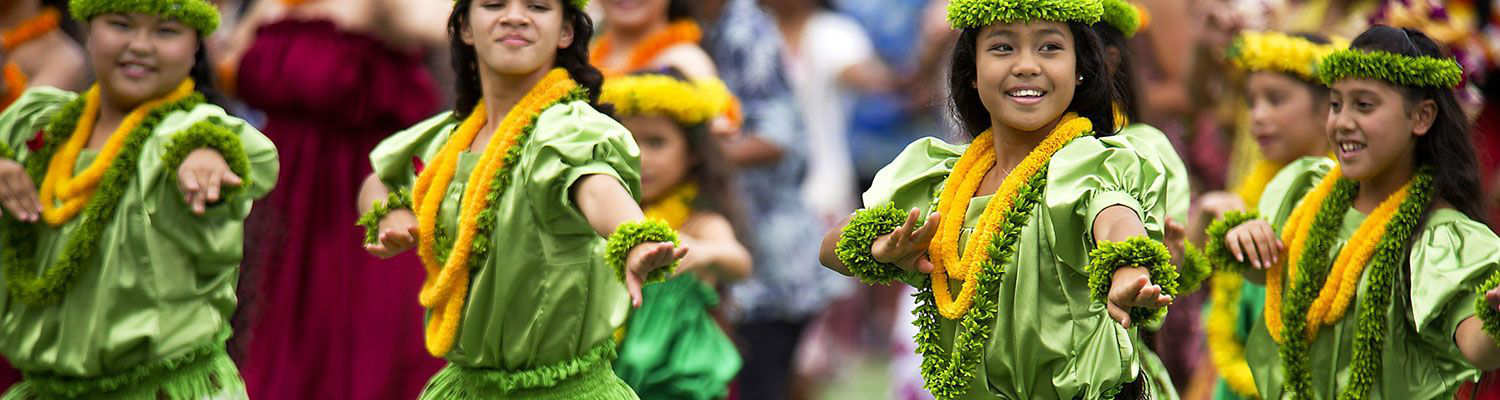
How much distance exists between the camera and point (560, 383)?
14.8 ft

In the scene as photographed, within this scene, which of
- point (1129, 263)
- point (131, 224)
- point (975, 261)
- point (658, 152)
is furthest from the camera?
point (658, 152)

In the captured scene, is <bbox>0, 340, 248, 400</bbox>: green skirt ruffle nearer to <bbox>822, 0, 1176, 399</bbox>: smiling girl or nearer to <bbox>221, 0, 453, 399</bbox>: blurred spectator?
<bbox>221, 0, 453, 399</bbox>: blurred spectator

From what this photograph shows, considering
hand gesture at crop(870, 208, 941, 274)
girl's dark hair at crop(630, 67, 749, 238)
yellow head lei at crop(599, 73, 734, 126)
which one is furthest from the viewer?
girl's dark hair at crop(630, 67, 749, 238)

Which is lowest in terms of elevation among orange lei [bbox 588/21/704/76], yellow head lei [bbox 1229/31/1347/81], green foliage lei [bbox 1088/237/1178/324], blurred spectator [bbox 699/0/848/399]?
blurred spectator [bbox 699/0/848/399]

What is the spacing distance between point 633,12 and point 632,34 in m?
0.08

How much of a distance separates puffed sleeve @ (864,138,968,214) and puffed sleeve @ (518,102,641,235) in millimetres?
522

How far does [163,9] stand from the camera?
15.8 feet

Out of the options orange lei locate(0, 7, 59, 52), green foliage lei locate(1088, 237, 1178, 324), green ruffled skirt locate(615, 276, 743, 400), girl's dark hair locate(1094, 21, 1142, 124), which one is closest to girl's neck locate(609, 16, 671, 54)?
green ruffled skirt locate(615, 276, 743, 400)

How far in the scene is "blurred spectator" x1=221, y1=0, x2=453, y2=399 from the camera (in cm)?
612

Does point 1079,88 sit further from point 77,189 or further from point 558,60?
point 77,189

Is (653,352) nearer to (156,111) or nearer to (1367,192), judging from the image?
(156,111)

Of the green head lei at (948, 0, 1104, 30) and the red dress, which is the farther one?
the red dress

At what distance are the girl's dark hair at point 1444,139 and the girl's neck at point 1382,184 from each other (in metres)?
0.05

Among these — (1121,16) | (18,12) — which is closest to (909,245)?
(1121,16)
